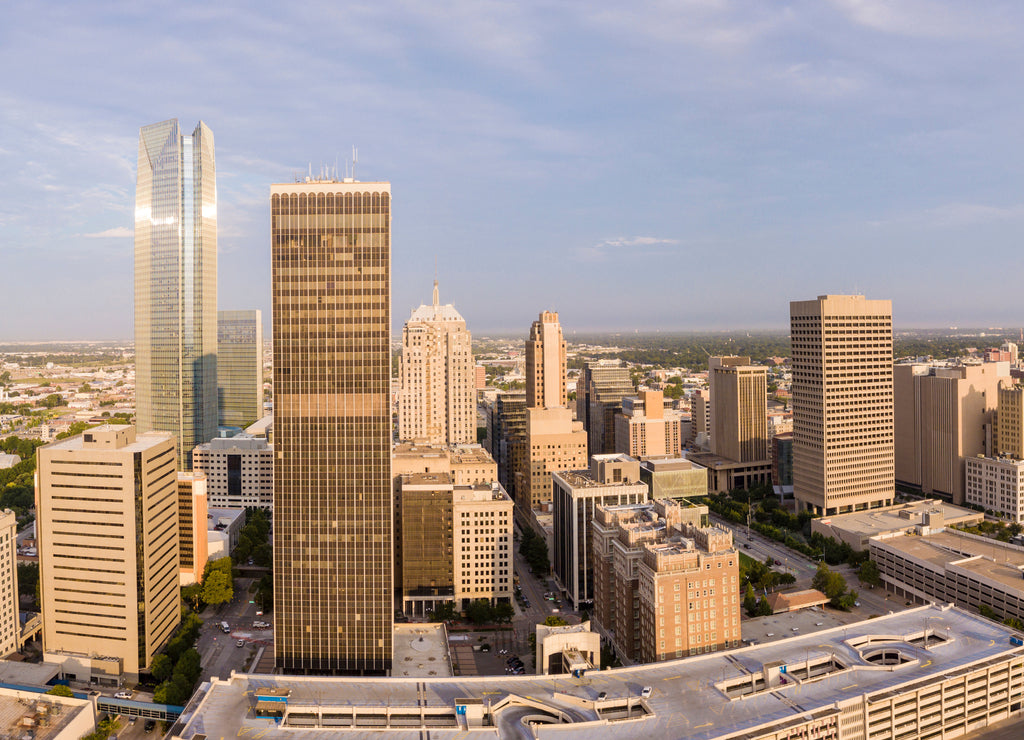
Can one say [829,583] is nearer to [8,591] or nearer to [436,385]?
[436,385]

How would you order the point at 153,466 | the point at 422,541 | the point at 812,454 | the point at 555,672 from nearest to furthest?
the point at 555,672 < the point at 153,466 < the point at 422,541 < the point at 812,454

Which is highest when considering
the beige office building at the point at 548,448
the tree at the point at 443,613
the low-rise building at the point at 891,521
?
the beige office building at the point at 548,448

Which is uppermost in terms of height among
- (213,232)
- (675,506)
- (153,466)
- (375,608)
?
(213,232)

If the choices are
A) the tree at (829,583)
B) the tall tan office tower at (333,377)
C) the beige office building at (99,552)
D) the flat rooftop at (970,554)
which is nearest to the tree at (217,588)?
the beige office building at (99,552)

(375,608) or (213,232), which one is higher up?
(213,232)

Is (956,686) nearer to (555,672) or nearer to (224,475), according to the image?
(555,672)

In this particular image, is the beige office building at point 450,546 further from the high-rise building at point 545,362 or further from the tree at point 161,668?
the high-rise building at point 545,362

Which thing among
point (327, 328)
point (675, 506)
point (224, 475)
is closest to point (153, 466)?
point (327, 328)
